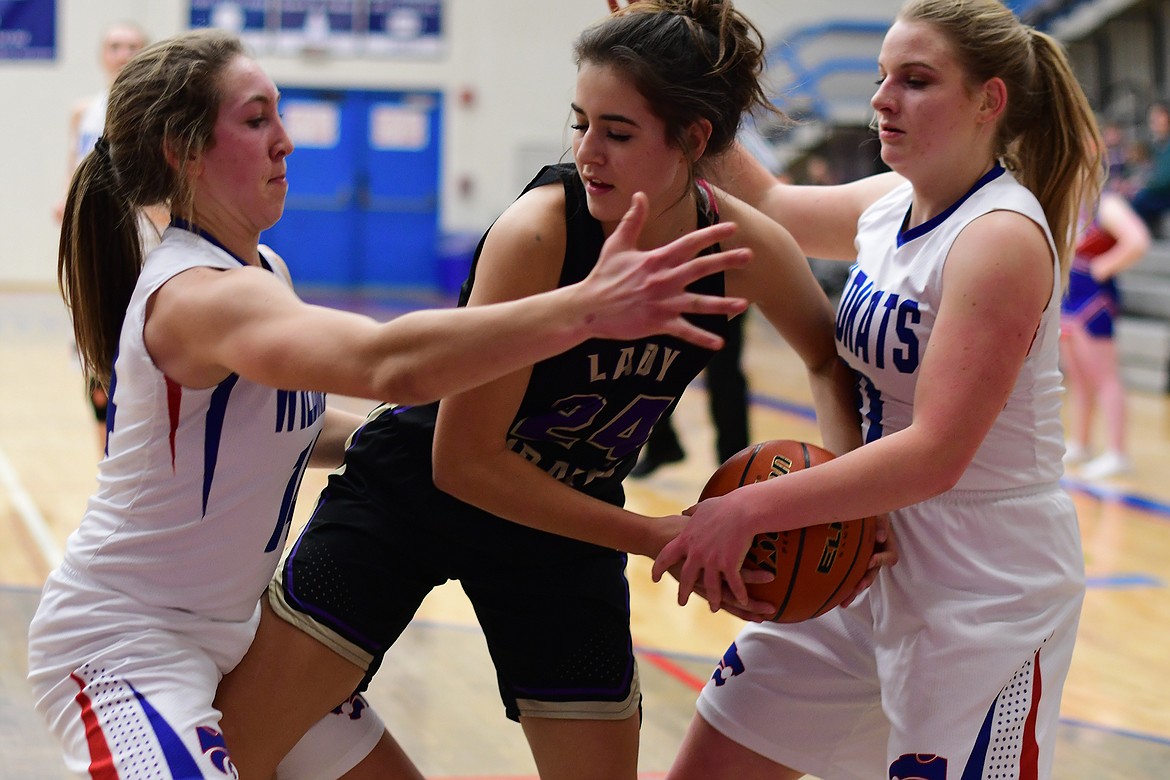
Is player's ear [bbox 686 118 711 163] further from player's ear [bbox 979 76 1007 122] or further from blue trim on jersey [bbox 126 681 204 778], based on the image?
blue trim on jersey [bbox 126 681 204 778]

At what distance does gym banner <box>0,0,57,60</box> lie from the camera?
15.3 m

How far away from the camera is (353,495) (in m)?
2.44

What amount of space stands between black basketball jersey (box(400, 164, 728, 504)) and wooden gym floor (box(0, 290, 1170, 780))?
1356mm

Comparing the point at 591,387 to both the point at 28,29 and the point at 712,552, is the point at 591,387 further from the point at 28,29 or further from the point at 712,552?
the point at 28,29

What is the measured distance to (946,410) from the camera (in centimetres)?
210

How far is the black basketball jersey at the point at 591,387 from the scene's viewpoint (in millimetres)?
2215

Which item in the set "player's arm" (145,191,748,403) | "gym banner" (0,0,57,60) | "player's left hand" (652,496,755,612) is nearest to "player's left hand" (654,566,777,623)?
"player's left hand" (652,496,755,612)

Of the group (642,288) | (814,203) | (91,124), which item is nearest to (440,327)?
(642,288)

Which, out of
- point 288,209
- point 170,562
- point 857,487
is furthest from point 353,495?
point 288,209

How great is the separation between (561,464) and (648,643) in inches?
88.1

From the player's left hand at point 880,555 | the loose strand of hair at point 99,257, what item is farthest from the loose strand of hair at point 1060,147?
the loose strand of hair at point 99,257

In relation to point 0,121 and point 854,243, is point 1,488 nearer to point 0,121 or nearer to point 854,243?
point 854,243

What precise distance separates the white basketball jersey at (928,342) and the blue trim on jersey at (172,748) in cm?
129

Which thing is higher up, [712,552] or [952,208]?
[952,208]
